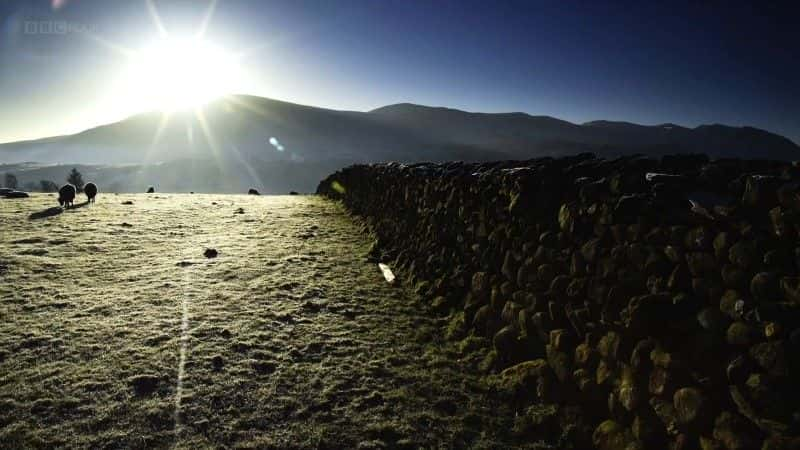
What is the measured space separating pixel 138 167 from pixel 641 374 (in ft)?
619

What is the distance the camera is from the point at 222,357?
589 centimetres

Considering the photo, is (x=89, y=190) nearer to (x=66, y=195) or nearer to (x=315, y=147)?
(x=66, y=195)

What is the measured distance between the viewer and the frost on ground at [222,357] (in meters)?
4.46

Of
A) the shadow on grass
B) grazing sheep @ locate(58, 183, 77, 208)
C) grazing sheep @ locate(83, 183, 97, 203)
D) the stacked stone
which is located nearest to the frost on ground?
the stacked stone

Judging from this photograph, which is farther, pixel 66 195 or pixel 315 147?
pixel 315 147

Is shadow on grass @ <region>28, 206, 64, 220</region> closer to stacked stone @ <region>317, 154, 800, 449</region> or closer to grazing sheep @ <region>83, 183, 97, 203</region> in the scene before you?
grazing sheep @ <region>83, 183, 97, 203</region>

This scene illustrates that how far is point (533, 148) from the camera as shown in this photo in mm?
169500

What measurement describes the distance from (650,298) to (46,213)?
2199 centimetres

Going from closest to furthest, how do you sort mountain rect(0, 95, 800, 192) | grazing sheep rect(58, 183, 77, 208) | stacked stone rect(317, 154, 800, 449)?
stacked stone rect(317, 154, 800, 449)
grazing sheep rect(58, 183, 77, 208)
mountain rect(0, 95, 800, 192)

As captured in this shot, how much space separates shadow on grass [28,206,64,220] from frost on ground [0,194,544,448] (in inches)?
213

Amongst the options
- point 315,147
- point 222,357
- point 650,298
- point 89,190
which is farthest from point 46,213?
point 315,147

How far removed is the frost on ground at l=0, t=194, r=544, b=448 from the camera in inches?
176

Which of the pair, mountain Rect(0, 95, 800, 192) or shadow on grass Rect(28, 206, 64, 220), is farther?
mountain Rect(0, 95, 800, 192)

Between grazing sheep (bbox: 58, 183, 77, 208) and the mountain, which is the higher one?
the mountain
